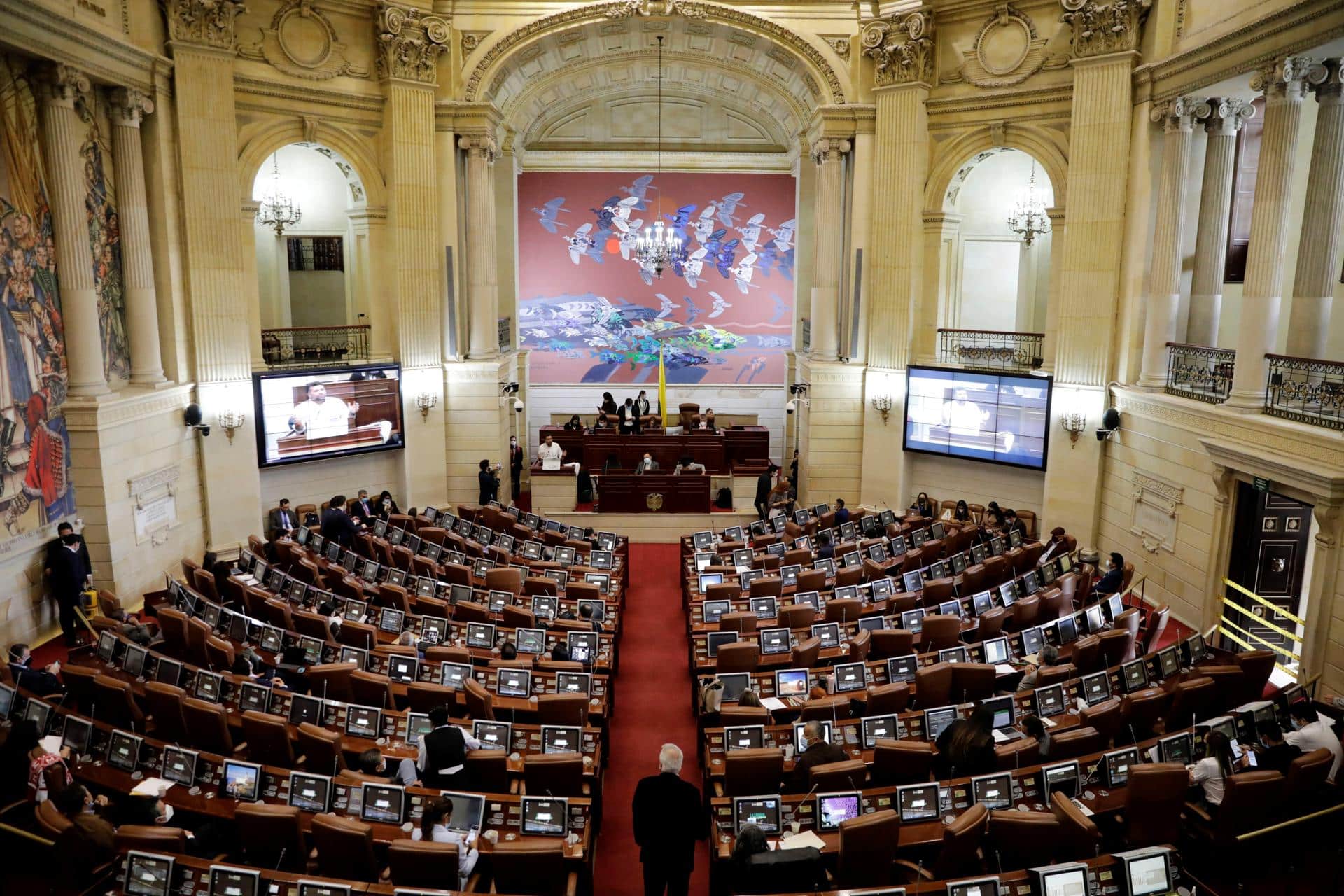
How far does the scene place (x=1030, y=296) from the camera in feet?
70.0

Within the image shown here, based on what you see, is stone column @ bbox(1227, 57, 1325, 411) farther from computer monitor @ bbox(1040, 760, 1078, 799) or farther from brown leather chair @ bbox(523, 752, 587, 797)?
brown leather chair @ bbox(523, 752, 587, 797)

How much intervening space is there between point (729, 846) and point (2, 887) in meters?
5.36

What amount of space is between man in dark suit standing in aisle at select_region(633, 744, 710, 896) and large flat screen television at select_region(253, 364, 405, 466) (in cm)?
1266

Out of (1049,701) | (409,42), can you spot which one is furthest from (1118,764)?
(409,42)

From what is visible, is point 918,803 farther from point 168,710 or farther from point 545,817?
point 168,710

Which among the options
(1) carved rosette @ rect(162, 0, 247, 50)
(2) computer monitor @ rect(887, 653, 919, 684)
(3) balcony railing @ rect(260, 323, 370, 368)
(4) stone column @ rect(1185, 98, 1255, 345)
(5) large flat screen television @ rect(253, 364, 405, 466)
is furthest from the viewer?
(3) balcony railing @ rect(260, 323, 370, 368)

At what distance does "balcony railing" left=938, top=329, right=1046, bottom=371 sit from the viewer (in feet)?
60.8

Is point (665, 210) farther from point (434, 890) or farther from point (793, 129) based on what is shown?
point (434, 890)

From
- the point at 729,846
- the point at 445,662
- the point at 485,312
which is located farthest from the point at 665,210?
the point at 729,846

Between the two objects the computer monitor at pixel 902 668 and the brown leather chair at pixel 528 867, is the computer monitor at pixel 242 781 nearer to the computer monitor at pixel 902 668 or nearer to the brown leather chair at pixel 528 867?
the brown leather chair at pixel 528 867

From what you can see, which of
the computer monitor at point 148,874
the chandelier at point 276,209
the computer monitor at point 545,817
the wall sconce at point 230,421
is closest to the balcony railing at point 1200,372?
the computer monitor at point 545,817

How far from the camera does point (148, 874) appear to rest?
245 inches

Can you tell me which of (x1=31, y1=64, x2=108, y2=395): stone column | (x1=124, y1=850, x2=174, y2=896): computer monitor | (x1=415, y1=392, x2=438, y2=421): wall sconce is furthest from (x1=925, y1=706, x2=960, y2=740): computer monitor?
(x1=415, y1=392, x2=438, y2=421): wall sconce

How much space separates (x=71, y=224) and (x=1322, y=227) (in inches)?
675
